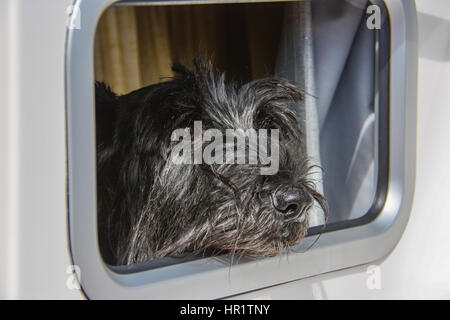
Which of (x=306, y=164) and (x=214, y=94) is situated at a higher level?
(x=214, y=94)

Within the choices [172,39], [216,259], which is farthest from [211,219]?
[172,39]

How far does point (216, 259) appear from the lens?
101 centimetres

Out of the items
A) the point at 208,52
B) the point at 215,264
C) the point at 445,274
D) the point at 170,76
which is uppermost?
the point at 208,52

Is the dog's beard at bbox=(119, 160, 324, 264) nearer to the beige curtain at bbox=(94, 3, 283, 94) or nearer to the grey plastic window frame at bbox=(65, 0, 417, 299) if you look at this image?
the grey plastic window frame at bbox=(65, 0, 417, 299)

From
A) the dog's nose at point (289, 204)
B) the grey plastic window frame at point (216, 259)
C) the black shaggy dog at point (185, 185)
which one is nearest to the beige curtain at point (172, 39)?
the black shaggy dog at point (185, 185)

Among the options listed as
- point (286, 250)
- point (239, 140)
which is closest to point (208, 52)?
point (239, 140)

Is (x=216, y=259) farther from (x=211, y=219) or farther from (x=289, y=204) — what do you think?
(x=289, y=204)

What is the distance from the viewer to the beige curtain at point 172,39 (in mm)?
1628

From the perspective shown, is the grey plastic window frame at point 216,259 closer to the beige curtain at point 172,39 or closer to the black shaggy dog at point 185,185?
the black shaggy dog at point 185,185

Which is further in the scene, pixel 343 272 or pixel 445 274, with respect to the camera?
pixel 445 274

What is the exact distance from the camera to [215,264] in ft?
3.24

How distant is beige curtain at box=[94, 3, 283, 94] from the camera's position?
5.34 feet
